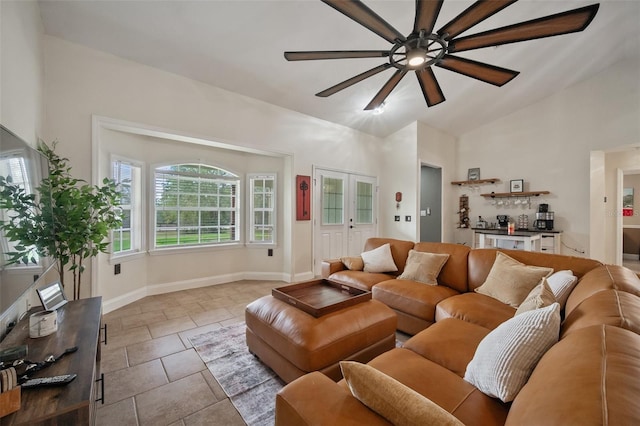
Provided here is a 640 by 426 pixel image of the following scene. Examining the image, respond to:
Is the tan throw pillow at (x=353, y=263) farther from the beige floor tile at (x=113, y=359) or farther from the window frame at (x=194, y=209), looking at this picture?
the beige floor tile at (x=113, y=359)

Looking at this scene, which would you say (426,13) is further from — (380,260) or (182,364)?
(182,364)

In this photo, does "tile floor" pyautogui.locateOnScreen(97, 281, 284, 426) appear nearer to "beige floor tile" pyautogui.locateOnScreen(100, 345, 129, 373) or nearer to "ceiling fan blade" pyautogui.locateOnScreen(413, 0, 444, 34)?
"beige floor tile" pyautogui.locateOnScreen(100, 345, 129, 373)

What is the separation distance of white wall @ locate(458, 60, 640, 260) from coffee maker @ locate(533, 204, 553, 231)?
16 centimetres

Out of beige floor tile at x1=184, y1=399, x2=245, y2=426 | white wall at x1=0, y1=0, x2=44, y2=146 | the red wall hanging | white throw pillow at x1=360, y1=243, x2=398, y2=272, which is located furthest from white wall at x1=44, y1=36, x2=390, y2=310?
beige floor tile at x1=184, y1=399, x2=245, y2=426

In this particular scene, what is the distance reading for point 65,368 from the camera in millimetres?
1146

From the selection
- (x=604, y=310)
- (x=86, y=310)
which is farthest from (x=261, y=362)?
(x=604, y=310)

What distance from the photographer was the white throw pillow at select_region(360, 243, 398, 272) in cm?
330

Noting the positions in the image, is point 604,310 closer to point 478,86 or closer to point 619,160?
point 478,86

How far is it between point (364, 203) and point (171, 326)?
13.8ft

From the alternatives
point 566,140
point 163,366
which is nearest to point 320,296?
point 163,366

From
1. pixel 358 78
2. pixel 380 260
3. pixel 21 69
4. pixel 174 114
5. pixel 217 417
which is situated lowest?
pixel 217 417

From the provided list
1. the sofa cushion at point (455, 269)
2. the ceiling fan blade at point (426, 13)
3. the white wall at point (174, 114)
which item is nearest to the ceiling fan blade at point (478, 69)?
the ceiling fan blade at point (426, 13)

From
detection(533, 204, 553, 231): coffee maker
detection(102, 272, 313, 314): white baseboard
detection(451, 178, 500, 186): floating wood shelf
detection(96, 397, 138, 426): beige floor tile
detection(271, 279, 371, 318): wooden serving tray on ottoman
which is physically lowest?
detection(96, 397, 138, 426): beige floor tile

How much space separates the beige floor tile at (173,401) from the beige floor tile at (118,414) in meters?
0.04
